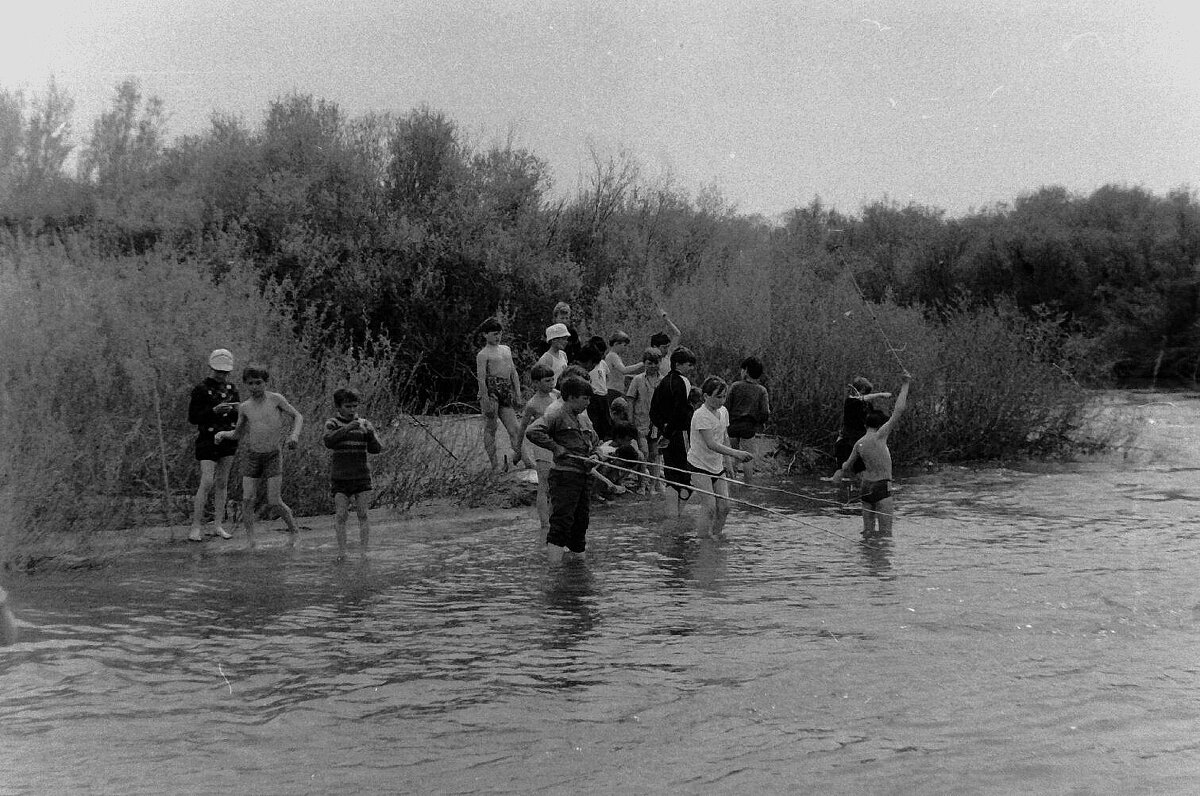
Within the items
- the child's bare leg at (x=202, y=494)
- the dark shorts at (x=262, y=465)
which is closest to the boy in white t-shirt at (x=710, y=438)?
the dark shorts at (x=262, y=465)

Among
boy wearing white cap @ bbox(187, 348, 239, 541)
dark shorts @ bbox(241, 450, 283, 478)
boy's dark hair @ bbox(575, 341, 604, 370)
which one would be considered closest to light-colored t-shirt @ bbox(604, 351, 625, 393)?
boy's dark hair @ bbox(575, 341, 604, 370)

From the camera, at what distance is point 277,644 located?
8.30 m

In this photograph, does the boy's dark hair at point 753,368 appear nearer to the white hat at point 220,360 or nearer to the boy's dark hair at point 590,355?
the boy's dark hair at point 590,355

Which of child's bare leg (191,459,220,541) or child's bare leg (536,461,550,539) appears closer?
child's bare leg (191,459,220,541)

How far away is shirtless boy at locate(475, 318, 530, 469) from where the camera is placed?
14.7 metres

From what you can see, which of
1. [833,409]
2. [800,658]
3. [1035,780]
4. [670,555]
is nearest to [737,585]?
[670,555]

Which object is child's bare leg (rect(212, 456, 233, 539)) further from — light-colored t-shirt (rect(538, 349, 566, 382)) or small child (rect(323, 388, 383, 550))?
light-colored t-shirt (rect(538, 349, 566, 382))

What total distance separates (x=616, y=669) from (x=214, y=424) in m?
5.50

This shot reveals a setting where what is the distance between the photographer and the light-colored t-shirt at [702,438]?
11.5 meters

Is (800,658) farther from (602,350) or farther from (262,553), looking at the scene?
(602,350)

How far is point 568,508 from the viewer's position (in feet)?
33.7

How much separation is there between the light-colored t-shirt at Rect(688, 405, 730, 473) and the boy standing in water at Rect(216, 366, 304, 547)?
11.9ft

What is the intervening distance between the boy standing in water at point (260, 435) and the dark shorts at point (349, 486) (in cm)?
53

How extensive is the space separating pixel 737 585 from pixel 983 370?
11.8m
